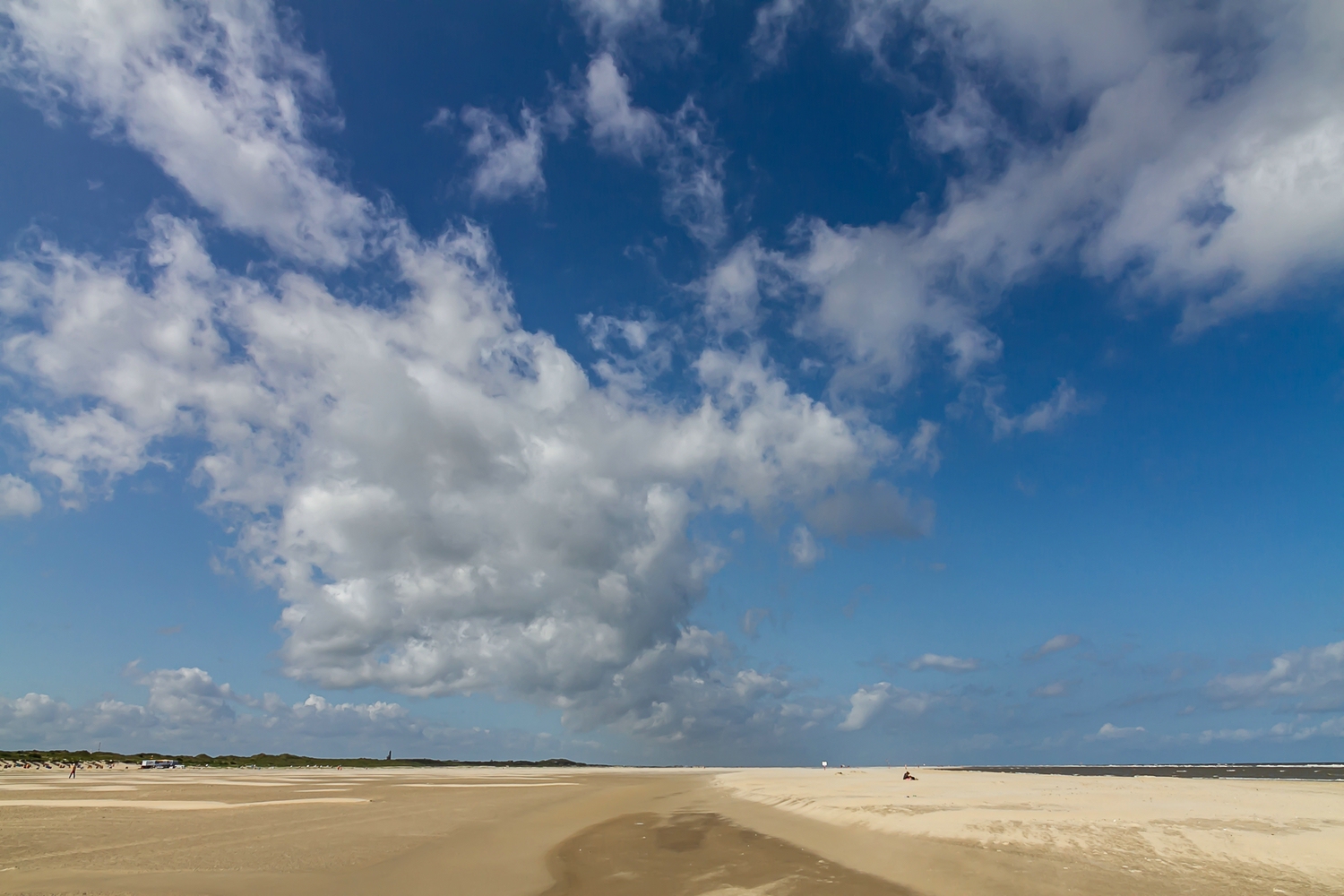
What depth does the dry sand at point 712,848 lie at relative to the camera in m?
16.6

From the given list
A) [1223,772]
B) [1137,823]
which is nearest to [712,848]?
[1137,823]

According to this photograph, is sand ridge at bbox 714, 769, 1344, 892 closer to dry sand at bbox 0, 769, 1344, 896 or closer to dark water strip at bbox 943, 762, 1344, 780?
dry sand at bbox 0, 769, 1344, 896

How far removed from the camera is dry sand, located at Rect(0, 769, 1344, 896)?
16.6 meters

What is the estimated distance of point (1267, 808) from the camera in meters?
28.1

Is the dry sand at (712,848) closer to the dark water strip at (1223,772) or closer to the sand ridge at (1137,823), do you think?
the sand ridge at (1137,823)

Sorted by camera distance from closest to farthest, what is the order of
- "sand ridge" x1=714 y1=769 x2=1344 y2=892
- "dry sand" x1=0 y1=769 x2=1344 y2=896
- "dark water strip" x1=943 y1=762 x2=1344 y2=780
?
"dry sand" x1=0 y1=769 x2=1344 y2=896 < "sand ridge" x1=714 y1=769 x2=1344 y2=892 < "dark water strip" x1=943 y1=762 x2=1344 y2=780

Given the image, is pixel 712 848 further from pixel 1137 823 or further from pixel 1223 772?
pixel 1223 772

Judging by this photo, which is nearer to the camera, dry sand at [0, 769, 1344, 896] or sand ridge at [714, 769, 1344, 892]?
dry sand at [0, 769, 1344, 896]

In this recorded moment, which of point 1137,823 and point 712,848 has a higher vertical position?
point 1137,823

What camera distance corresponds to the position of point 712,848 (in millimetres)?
23922

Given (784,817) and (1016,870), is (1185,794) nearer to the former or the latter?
(784,817)

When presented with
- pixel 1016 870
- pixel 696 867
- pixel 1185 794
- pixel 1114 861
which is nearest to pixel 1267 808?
pixel 1185 794

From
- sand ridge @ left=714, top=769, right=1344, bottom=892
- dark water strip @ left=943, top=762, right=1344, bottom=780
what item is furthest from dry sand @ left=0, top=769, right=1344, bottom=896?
dark water strip @ left=943, top=762, right=1344, bottom=780

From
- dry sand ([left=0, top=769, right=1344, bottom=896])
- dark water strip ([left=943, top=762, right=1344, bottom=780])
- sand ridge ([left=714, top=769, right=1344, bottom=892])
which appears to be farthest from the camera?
dark water strip ([left=943, top=762, right=1344, bottom=780])
